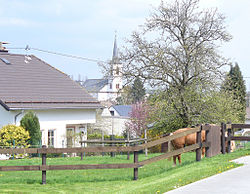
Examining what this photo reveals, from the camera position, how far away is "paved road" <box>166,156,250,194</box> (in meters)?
8.77

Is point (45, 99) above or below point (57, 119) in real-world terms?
above

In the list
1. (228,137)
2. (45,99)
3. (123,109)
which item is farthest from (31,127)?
(123,109)

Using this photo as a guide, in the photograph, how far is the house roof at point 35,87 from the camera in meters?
30.3

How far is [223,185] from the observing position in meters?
9.34

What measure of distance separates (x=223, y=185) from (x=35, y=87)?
81.6 ft

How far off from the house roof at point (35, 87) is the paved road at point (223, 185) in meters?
20.2

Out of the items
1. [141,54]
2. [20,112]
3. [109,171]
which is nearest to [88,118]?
[20,112]

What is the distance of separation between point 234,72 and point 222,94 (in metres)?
41.5

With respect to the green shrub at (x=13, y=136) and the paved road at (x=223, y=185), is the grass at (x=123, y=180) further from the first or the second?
the green shrub at (x=13, y=136)

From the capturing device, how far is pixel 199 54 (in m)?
26.6

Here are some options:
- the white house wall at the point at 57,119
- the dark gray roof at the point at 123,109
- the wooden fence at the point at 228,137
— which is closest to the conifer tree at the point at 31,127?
the white house wall at the point at 57,119

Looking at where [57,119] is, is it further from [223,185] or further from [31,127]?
[223,185]

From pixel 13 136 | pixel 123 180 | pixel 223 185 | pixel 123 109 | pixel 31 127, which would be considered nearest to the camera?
pixel 223 185

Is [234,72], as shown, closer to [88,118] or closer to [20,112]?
[88,118]
